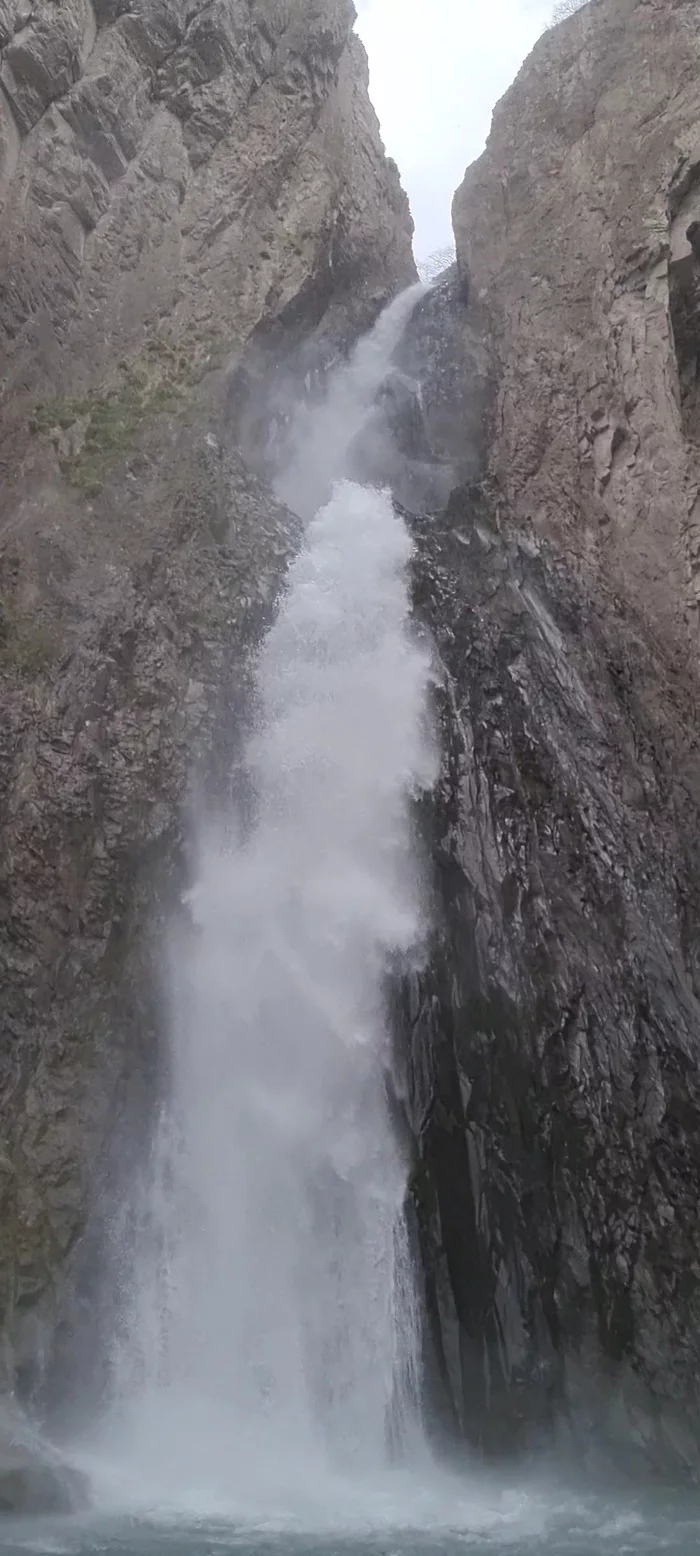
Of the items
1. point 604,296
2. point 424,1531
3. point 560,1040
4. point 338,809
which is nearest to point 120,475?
point 338,809

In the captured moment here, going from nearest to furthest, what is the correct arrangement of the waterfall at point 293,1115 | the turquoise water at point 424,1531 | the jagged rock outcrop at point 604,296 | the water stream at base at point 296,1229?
the turquoise water at point 424,1531 → the water stream at base at point 296,1229 → the waterfall at point 293,1115 → the jagged rock outcrop at point 604,296

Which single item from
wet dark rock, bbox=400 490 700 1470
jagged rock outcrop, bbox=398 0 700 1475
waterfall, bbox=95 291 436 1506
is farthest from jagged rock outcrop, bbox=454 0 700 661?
waterfall, bbox=95 291 436 1506

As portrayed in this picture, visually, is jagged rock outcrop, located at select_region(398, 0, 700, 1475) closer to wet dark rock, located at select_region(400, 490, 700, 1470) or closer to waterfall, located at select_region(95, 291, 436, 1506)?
wet dark rock, located at select_region(400, 490, 700, 1470)

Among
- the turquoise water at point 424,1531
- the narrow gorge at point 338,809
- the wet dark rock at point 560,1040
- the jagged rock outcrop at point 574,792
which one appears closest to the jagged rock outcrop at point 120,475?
the narrow gorge at point 338,809

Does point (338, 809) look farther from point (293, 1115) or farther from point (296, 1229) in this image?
point (296, 1229)

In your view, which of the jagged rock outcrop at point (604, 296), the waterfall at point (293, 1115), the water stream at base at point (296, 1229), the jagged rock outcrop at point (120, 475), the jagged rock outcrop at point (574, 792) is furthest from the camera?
the jagged rock outcrop at point (604, 296)

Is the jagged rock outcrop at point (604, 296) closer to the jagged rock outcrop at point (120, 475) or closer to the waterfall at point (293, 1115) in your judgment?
the waterfall at point (293, 1115)
